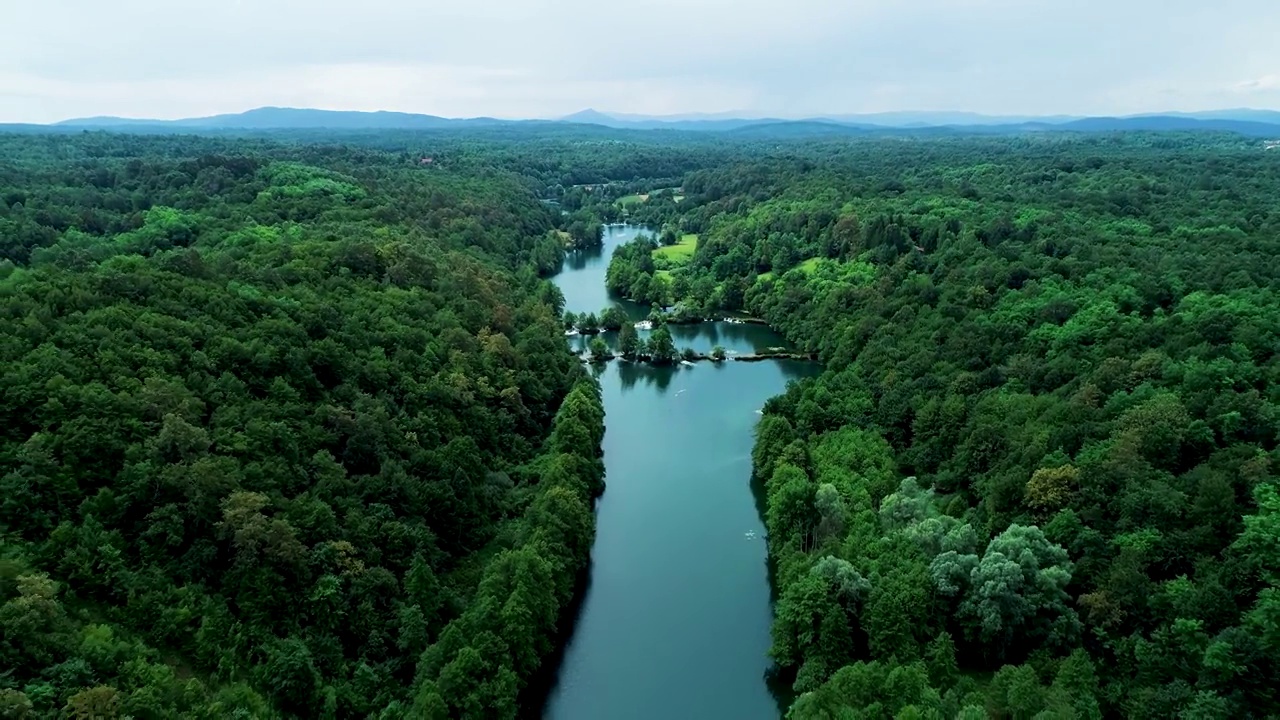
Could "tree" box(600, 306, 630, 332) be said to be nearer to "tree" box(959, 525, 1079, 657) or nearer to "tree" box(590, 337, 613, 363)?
"tree" box(590, 337, 613, 363)

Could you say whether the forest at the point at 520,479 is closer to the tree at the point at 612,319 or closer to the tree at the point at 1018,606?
the tree at the point at 1018,606

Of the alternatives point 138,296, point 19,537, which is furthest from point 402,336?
point 19,537

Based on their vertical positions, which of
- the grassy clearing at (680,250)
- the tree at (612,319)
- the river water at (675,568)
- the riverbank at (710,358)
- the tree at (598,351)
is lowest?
the river water at (675,568)

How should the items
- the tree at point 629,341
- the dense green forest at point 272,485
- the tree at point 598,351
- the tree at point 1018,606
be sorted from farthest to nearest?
the tree at point 598,351 < the tree at point 629,341 < the tree at point 1018,606 < the dense green forest at point 272,485

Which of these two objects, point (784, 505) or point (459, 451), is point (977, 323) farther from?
point (459, 451)

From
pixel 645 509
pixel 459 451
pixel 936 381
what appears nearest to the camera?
pixel 459 451

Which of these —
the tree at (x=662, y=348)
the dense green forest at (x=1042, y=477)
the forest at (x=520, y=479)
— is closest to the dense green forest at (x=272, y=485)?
the forest at (x=520, y=479)

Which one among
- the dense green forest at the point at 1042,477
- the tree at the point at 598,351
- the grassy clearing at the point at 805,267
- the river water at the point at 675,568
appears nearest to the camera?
the dense green forest at the point at 1042,477
